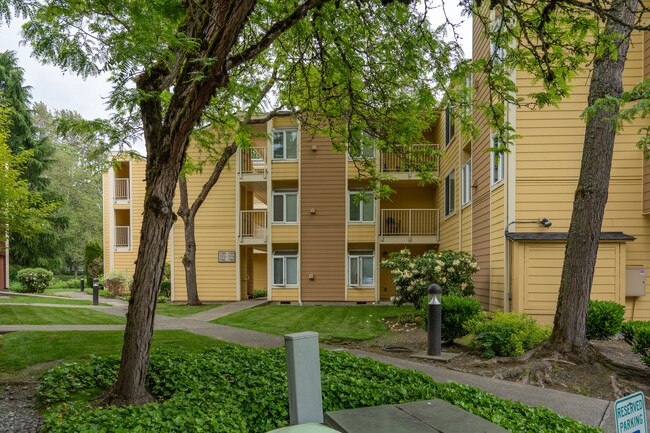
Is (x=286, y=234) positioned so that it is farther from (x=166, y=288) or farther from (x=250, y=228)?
(x=166, y=288)

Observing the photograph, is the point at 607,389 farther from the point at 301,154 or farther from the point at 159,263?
the point at 301,154

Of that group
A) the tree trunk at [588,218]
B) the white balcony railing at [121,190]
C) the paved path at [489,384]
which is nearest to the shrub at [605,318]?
the tree trunk at [588,218]

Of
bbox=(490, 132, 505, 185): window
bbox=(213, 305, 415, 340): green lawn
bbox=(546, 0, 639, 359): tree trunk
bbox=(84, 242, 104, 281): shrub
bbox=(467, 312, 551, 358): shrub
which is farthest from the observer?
bbox=(84, 242, 104, 281): shrub

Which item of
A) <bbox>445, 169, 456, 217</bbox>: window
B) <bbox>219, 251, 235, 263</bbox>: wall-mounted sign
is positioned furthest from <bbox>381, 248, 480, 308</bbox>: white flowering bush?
<bbox>219, 251, 235, 263</bbox>: wall-mounted sign

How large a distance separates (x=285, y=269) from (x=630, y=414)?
53.2ft

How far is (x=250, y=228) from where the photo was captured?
63.9 feet

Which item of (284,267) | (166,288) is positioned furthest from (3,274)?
(284,267)

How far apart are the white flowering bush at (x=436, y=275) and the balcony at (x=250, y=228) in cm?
833

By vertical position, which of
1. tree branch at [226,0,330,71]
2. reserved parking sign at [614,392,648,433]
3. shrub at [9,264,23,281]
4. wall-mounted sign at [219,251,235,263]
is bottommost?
shrub at [9,264,23,281]

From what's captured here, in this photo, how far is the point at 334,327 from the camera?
36.9ft

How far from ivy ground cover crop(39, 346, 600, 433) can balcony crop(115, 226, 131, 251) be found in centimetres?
1798

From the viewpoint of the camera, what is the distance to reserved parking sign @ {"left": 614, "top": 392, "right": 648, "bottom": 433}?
227 cm

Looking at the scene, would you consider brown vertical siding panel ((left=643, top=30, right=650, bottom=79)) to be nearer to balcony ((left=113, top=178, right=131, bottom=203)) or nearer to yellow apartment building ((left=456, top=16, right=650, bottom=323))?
yellow apartment building ((left=456, top=16, right=650, bottom=323))

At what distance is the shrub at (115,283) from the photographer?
827 inches
